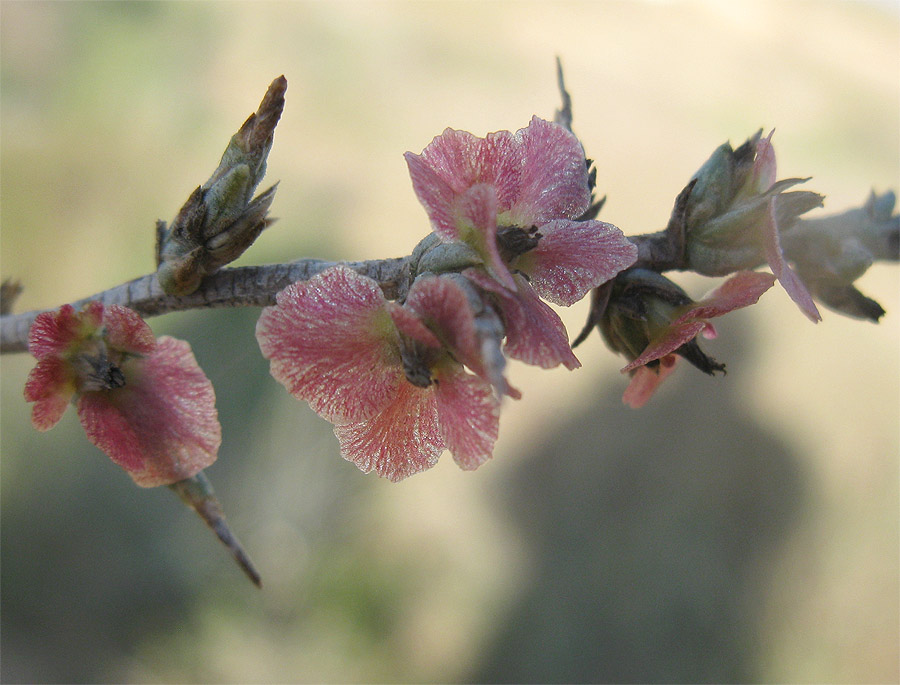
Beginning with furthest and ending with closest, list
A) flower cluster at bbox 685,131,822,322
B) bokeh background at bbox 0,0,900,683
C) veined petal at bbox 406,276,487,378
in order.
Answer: bokeh background at bbox 0,0,900,683 < flower cluster at bbox 685,131,822,322 < veined petal at bbox 406,276,487,378

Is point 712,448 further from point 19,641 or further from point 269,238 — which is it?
point 19,641

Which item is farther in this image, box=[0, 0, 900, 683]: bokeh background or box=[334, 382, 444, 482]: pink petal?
box=[0, 0, 900, 683]: bokeh background

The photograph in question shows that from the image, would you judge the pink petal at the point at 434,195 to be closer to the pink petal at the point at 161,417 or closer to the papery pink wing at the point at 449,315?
the papery pink wing at the point at 449,315

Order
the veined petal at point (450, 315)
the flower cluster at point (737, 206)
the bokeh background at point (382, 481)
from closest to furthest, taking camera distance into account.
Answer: the veined petal at point (450, 315)
the flower cluster at point (737, 206)
the bokeh background at point (382, 481)

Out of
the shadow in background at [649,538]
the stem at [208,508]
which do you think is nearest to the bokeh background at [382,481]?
the shadow in background at [649,538]

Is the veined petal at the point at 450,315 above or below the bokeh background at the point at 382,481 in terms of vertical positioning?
above

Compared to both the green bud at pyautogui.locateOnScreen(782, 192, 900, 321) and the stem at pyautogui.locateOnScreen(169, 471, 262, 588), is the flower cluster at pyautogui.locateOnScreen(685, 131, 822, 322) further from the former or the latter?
the stem at pyautogui.locateOnScreen(169, 471, 262, 588)

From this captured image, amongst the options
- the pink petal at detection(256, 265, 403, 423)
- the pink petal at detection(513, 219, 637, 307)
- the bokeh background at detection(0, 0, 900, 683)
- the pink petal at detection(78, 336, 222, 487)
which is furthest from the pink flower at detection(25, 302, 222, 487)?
the bokeh background at detection(0, 0, 900, 683)

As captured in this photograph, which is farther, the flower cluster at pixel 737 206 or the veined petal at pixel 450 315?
the flower cluster at pixel 737 206
